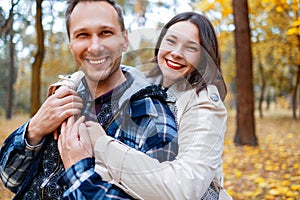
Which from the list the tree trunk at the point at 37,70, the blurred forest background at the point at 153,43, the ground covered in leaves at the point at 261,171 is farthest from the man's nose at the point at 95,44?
the tree trunk at the point at 37,70

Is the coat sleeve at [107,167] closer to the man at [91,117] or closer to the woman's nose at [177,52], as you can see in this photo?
the man at [91,117]

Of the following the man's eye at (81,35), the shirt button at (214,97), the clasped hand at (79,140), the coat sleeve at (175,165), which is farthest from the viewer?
the shirt button at (214,97)

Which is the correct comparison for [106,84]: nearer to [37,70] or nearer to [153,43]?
[153,43]

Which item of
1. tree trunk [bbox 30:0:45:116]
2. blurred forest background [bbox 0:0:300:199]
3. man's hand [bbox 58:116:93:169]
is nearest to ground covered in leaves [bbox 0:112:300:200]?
blurred forest background [bbox 0:0:300:199]

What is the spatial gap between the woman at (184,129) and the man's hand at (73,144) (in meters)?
0.02

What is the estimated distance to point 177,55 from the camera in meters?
1.33

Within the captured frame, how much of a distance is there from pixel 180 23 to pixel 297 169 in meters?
4.23

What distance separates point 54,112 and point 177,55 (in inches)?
19.9

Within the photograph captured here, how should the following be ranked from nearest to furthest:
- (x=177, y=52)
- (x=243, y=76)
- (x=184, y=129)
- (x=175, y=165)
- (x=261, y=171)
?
(x=175, y=165) → (x=184, y=129) → (x=177, y=52) → (x=261, y=171) → (x=243, y=76)

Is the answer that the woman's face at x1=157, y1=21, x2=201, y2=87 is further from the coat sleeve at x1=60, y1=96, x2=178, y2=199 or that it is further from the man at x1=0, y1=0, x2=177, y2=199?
the coat sleeve at x1=60, y1=96, x2=178, y2=199

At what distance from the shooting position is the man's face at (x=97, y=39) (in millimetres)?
1197

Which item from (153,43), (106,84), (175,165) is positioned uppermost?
(153,43)

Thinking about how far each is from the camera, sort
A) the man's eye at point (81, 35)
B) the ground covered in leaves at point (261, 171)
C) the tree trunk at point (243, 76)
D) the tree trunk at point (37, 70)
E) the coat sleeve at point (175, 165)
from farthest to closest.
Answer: the tree trunk at point (243, 76), the ground covered in leaves at point (261, 171), the tree trunk at point (37, 70), the man's eye at point (81, 35), the coat sleeve at point (175, 165)

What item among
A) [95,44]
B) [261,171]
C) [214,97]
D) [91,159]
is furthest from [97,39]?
[261,171]
